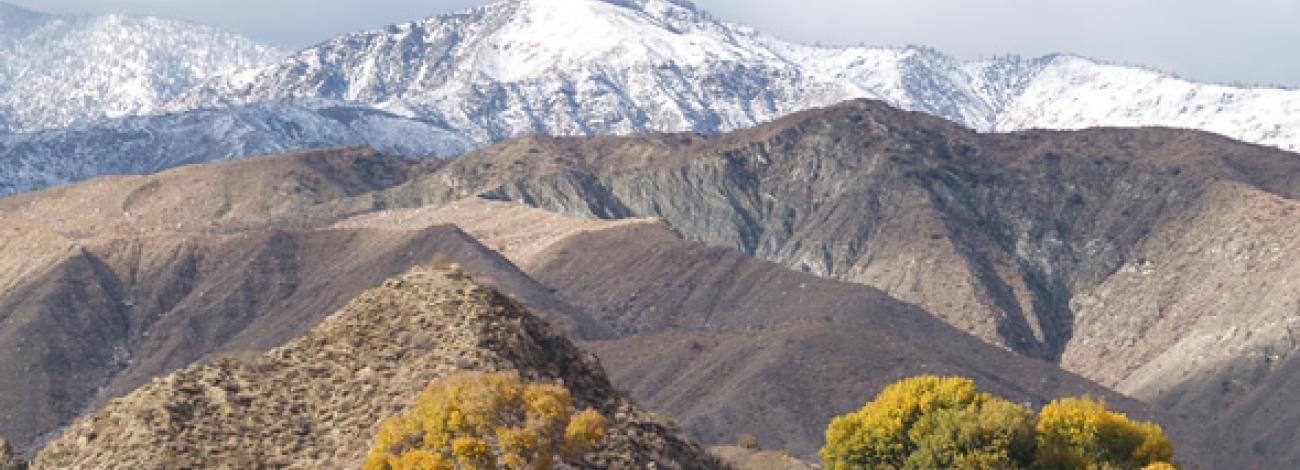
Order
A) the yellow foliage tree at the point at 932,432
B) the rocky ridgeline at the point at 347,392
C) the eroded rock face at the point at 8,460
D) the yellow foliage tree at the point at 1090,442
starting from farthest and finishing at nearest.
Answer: the eroded rock face at the point at 8,460
the yellow foliage tree at the point at 1090,442
the yellow foliage tree at the point at 932,432
the rocky ridgeline at the point at 347,392

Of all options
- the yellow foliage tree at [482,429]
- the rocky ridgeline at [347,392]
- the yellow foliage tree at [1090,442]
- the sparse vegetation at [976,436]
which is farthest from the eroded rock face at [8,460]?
the yellow foliage tree at [1090,442]

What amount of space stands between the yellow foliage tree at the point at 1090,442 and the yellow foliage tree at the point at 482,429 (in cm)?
2103

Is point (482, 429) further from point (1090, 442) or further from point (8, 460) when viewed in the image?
point (8, 460)

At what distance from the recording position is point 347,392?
156 ft

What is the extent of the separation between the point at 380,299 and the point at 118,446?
910cm

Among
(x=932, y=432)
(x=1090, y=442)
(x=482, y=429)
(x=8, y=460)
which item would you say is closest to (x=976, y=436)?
(x=932, y=432)

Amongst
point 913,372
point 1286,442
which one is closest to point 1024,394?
point 913,372

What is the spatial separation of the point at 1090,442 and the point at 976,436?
13.3 feet

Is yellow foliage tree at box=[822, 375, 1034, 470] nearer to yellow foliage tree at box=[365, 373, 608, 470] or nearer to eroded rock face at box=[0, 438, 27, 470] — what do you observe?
Answer: yellow foliage tree at box=[365, 373, 608, 470]

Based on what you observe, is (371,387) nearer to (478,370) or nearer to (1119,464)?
(478,370)

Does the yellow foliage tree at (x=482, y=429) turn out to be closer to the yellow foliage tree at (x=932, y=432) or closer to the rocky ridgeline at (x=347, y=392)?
the rocky ridgeline at (x=347, y=392)

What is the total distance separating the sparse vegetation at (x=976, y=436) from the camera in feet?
200

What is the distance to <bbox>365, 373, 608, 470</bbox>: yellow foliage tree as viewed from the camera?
43531 mm

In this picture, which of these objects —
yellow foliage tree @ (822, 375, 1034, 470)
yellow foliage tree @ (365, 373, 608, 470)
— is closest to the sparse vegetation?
yellow foliage tree @ (822, 375, 1034, 470)
